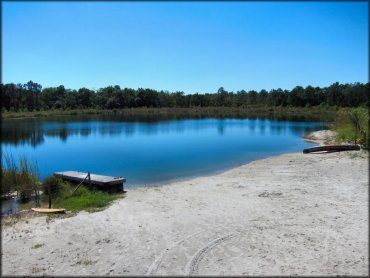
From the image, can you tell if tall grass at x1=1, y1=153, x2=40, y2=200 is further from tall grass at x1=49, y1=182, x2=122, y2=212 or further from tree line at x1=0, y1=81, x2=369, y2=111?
tree line at x1=0, y1=81, x2=369, y2=111

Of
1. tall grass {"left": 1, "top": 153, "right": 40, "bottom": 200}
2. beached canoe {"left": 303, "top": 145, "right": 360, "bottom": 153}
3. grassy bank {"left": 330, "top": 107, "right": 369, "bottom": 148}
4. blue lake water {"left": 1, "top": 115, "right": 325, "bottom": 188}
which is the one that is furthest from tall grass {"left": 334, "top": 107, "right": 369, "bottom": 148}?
tall grass {"left": 1, "top": 153, "right": 40, "bottom": 200}

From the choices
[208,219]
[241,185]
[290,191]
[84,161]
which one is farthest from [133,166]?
[208,219]

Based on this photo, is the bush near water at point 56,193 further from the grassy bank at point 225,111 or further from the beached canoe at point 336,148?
the grassy bank at point 225,111

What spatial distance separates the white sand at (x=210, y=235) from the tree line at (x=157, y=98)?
75.4 m

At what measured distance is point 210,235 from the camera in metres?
8.84

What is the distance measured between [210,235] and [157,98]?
103015mm

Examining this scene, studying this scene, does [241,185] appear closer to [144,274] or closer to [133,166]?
[144,274]

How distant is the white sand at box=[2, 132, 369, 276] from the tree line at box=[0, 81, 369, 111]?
75387mm

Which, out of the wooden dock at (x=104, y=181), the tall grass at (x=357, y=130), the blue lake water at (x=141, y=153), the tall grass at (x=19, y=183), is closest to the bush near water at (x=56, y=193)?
the tall grass at (x=19, y=183)

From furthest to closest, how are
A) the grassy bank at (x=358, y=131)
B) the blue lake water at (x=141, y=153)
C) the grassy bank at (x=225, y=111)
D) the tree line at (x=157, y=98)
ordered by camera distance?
the tree line at (x=157, y=98) → the grassy bank at (x=225, y=111) → the grassy bank at (x=358, y=131) → the blue lake water at (x=141, y=153)

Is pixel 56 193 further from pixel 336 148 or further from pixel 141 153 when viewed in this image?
pixel 336 148

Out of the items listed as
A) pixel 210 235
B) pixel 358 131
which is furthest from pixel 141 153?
pixel 210 235

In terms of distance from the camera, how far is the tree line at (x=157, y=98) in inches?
3583

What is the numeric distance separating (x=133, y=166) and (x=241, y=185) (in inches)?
410
